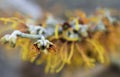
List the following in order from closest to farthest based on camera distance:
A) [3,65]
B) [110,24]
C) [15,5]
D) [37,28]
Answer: [37,28] < [110,24] < [15,5] < [3,65]

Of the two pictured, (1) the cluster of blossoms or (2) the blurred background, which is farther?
(2) the blurred background

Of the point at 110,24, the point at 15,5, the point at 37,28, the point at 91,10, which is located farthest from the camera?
the point at 91,10

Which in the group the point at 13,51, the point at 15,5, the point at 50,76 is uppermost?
the point at 15,5

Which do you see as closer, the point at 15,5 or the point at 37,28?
the point at 37,28

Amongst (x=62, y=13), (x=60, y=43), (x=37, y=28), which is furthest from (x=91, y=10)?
(x=37, y=28)

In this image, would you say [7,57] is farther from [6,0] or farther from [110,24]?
[110,24]

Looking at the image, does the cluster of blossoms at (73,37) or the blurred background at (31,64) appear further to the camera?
the blurred background at (31,64)

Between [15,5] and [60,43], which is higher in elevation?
[15,5]

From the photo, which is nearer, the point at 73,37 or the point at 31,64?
the point at 73,37
